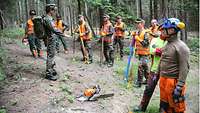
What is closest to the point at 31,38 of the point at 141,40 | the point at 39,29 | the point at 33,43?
the point at 33,43

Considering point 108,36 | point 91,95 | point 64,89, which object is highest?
point 108,36

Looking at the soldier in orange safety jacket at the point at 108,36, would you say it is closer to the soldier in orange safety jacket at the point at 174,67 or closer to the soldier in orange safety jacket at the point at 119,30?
the soldier in orange safety jacket at the point at 119,30

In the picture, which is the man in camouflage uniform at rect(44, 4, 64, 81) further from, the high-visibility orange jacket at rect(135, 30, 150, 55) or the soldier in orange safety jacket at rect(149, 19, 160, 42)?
the high-visibility orange jacket at rect(135, 30, 150, 55)

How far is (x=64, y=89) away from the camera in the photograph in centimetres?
1059

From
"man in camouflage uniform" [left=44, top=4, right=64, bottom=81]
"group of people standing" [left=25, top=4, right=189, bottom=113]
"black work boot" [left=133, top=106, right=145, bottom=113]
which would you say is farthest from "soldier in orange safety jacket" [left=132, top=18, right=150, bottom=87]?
"black work boot" [left=133, top=106, right=145, bottom=113]

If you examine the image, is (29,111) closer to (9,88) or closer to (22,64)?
(9,88)

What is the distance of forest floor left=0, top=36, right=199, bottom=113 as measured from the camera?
366 inches

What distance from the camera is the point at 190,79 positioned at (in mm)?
16234

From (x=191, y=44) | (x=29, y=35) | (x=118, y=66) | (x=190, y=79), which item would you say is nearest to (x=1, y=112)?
(x=29, y=35)

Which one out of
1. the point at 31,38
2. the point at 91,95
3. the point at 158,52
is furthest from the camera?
the point at 31,38

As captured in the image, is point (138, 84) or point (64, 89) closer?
point (64, 89)

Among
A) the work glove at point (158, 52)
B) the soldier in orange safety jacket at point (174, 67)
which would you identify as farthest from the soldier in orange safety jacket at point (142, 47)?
the soldier in orange safety jacket at point (174, 67)

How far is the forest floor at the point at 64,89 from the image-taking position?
9289mm

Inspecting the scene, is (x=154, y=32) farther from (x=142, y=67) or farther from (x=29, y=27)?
(x=29, y=27)
